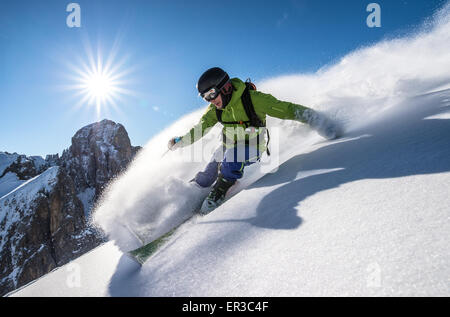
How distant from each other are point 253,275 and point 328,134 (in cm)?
297

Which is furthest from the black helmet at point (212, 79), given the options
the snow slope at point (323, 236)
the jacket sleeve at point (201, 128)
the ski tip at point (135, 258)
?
the ski tip at point (135, 258)

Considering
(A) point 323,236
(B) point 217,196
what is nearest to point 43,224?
(B) point 217,196

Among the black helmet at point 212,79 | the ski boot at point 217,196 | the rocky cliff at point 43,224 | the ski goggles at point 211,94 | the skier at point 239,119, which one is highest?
the black helmet at point 212,79

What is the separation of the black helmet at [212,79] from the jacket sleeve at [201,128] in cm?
75

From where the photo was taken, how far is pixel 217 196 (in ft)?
10.1

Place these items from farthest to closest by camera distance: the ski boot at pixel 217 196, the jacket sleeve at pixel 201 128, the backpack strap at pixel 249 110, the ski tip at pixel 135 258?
the jacket sleeve at pixel 201 128 → the backpack strap at pixel 249 110 → the ski boot at pixel 217 196 → the ski tip at pixel 135 258

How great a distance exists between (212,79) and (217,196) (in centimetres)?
179

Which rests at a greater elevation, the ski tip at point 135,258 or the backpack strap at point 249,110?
the backpack strap at point 249,110

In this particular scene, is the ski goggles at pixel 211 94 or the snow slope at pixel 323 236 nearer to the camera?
the snow slope at pixel 323 236

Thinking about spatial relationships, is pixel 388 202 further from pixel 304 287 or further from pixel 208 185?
pixel 208 185

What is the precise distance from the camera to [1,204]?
54.0 meters

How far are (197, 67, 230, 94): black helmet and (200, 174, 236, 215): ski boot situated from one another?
54.8 inches

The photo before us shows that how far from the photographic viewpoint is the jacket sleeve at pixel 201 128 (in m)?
3.98

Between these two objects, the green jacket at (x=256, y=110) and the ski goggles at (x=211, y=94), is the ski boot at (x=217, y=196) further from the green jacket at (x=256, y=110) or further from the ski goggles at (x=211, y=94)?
the ski goggles at (x=211, y=94)
